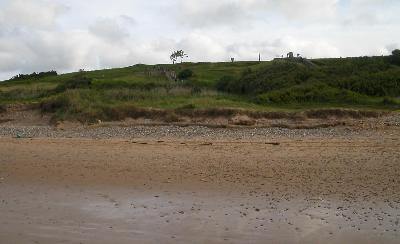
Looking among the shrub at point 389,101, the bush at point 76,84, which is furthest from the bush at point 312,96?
the bush at point 76,84

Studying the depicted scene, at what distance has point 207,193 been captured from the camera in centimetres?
962

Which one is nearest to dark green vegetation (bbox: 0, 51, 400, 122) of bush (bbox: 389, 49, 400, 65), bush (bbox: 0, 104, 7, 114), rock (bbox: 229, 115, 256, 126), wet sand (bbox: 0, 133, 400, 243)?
bush (bbox: 389, 49, 400, 65)

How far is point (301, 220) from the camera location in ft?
25.2

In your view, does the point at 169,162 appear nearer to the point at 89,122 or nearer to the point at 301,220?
the point at 301,220

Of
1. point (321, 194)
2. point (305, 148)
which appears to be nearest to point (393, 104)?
point (305, 148)

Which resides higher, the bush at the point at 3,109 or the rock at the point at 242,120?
the bush at the point at 3,109

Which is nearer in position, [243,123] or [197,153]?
[197,153]

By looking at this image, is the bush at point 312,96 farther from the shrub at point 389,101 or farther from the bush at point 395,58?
the bush at point 395,58

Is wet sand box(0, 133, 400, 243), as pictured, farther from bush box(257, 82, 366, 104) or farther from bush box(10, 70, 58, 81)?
bush box(10, 70, 58, 81)

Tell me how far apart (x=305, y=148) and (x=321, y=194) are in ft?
17.2

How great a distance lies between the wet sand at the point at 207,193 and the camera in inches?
286

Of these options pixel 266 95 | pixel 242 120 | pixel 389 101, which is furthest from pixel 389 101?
pixel 242 120

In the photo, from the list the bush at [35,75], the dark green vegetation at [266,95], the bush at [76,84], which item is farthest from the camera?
the bush at [35,75]

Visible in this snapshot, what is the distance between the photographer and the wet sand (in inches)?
286
